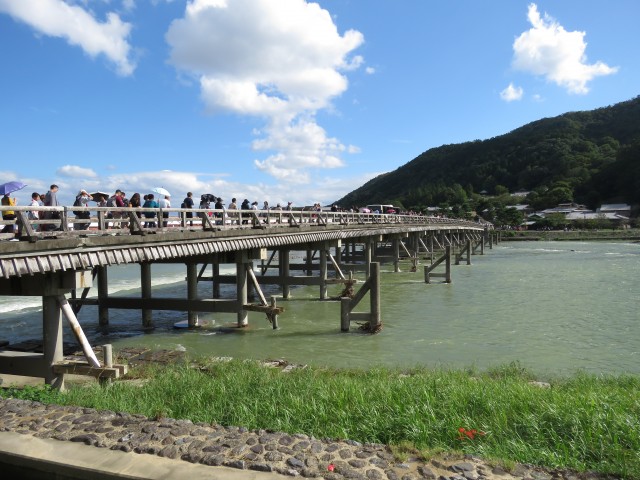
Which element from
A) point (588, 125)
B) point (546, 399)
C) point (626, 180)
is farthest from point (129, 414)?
point (588, 125)

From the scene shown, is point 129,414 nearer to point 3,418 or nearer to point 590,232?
point 3,418

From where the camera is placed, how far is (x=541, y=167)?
146375mm

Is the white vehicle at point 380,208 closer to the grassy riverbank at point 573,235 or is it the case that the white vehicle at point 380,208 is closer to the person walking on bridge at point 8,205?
the grassy riverbank at point 573,235

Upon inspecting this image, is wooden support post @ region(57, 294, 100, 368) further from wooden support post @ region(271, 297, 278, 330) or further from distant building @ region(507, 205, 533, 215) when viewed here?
distant building @ region(507, 205, 533, 215)

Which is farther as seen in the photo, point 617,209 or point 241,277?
point 617,209

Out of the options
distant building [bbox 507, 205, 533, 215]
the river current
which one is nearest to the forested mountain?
distant building [bbox 507, 205, 533, 215]

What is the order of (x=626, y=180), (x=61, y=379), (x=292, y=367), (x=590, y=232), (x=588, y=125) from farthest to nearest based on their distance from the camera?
1. (x=588, y=125)
2. (x=626, y=180)
3. (x=590, y=232)
4. (x=292, y=367)
5. (x=61, y=379)

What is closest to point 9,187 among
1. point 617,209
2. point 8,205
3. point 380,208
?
point 8,205

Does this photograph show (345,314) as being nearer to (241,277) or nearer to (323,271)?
(241,277)

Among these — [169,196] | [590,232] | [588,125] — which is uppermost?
[588,125]

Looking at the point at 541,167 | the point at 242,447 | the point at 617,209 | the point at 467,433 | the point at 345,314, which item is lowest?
the point at 345,314

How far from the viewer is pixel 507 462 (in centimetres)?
464

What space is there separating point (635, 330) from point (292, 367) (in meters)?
11.1

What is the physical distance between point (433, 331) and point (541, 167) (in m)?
147
